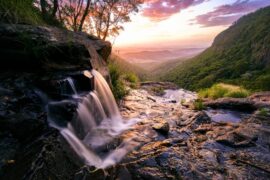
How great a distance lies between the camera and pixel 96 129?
579 centimetres

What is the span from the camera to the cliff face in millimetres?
3457

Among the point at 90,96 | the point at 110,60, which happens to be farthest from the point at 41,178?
the point at 110,60

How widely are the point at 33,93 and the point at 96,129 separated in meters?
1.88

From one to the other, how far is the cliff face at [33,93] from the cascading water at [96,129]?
33cm

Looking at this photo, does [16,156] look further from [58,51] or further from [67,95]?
[58,51]

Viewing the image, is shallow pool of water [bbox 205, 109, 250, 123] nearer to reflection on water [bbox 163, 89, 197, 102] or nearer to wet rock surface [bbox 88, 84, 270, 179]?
wet rock surface [bbox 88, 84, 270, 179]

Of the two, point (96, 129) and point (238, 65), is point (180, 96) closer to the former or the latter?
point (96, 129)

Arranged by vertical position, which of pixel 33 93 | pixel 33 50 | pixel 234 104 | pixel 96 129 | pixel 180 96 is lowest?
pixel 180 96

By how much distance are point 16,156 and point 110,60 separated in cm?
954

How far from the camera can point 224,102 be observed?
9.48 m

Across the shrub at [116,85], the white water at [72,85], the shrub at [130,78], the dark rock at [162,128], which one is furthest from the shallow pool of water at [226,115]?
the shrub at [130,78]

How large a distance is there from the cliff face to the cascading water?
0.33 m

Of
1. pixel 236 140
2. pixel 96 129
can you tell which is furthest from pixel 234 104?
pixel 96 129

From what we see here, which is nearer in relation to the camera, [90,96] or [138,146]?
[138,146]
